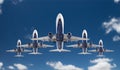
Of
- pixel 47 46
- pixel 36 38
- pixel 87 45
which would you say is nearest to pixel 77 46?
pixel 87 45

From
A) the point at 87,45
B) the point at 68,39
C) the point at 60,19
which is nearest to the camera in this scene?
the point at 60,19

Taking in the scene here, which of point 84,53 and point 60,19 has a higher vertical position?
point 60,19

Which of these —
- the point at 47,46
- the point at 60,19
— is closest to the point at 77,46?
the point at 47,46

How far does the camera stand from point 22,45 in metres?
151

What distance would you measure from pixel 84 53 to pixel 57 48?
21549mm

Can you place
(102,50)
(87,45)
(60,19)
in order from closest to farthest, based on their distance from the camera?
(60,19)
(87,45)
(102,50)

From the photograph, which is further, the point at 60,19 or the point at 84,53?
the point at 84,53

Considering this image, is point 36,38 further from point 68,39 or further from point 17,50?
point 17,50

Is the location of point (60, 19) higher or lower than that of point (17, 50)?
higher

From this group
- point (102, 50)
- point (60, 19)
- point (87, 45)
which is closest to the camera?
point (60, 19)

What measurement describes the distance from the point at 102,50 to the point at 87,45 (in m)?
13.0

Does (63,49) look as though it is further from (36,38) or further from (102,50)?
(102,50)

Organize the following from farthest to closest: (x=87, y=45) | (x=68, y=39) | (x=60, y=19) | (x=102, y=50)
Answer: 1. (x=102, y=50)
2. (x=87, y=45)
3. (x=68, y=39)
4. (x=60, y=19)

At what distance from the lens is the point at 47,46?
150 m
